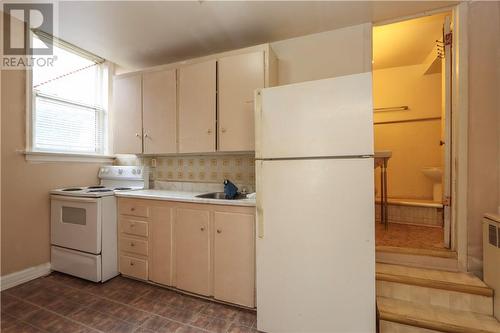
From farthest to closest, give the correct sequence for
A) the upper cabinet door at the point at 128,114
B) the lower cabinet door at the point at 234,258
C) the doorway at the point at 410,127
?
the doorway at the point at 410,127 → the upper cabinet door at the point at 128,114 → the lower cabinet door at the point at 234,258

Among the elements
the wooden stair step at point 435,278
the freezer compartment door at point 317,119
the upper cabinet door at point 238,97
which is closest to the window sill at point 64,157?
the upper cabinet door at point 238,97

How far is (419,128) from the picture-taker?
12.1 feet

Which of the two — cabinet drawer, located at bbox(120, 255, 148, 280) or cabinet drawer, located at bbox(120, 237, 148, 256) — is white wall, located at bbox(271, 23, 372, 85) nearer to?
cabinet drawer, located at bbox(120, 237, 148, 256)

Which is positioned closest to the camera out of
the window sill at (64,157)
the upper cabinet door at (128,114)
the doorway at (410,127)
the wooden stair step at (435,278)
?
the wooden stair step at (435,278)

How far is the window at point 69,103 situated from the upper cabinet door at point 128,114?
1.82ft

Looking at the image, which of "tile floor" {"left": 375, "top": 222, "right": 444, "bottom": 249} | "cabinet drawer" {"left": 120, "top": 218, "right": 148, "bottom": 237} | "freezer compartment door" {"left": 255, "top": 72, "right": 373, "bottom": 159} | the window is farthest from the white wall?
the window

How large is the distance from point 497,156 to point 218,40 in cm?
264

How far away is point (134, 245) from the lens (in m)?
2.28

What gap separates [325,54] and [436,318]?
7.41 feet

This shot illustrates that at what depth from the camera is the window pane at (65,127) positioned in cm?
243

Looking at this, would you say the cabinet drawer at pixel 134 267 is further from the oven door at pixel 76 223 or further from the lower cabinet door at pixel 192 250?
the lower cabinet door at pixel 192 250

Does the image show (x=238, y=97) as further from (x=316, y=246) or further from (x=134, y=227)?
(x=134, y=227)

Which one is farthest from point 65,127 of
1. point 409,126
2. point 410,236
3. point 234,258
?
point 409,126

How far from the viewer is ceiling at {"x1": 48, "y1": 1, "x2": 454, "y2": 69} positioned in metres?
1.86
